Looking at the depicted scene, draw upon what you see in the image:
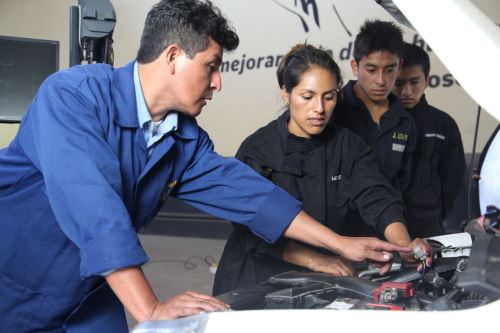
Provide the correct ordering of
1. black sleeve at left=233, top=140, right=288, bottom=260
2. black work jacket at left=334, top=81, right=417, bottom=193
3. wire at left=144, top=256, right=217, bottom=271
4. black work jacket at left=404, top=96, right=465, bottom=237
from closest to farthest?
black sleeve at left=233, top=140, right=288, bottom=260 → black work jacket at left=334, top=81, right=417, bottom=193 → black work jacket at left=404, top=96, right=465, bottom=237 → wire at left=144, top=256, right=217, bottom=271

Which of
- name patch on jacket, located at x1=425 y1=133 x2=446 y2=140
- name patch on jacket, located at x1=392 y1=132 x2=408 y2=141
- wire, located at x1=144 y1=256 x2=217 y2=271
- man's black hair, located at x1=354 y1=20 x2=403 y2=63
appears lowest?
wire, located at x1=144 y1=256 x2=217 y2=271

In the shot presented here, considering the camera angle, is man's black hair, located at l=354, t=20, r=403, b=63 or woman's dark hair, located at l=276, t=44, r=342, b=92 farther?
man's black hair, located at l=354, t=20, r=403, b=63

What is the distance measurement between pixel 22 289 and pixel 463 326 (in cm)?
107

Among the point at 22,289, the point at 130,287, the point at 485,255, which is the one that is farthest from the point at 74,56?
the point at 485,255

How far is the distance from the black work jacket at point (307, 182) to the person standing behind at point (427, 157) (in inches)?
26.0

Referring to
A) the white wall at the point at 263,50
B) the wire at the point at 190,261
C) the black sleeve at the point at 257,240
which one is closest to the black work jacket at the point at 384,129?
the black sleeve at the point at 257,240

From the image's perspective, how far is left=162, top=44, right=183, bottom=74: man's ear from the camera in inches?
65.3

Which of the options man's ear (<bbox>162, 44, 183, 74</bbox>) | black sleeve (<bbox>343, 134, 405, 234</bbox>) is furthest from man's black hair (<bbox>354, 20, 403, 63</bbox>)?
man's ear (<bbox>162, 44, 183, 74</bbox>)

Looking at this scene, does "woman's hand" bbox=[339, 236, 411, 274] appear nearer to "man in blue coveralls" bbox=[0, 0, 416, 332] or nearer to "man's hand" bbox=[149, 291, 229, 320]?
"man in blue coveralls" bbox=[0, 0, 416, 332]

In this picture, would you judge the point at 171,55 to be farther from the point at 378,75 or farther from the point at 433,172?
the point at 433,172

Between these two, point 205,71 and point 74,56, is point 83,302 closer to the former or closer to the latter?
point 205,71

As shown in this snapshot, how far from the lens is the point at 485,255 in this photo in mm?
1236

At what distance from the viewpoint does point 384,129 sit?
8.91ft

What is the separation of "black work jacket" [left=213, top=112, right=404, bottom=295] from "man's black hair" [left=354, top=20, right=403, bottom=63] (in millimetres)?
590
